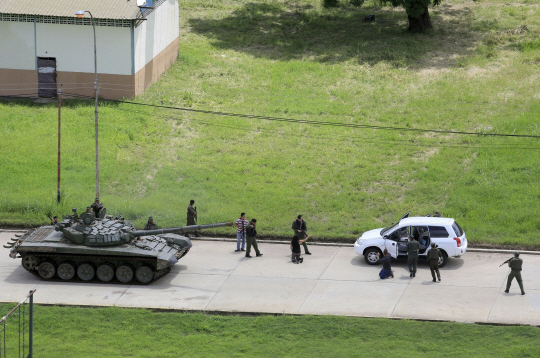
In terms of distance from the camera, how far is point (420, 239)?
2253 cm

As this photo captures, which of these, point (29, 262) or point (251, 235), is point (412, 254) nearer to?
point (251, 235)

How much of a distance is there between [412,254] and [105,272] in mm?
9771

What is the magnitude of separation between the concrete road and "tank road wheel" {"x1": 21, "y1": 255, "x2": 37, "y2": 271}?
443mm

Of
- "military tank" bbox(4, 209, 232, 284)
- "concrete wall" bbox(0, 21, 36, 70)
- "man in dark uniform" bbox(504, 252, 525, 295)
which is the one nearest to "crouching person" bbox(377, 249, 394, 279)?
"man in dark uniform" bbox(504, 252, 525, 295)

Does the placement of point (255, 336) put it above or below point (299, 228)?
below

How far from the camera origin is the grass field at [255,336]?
16.8 metres

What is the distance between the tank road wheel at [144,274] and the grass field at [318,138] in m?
5.65

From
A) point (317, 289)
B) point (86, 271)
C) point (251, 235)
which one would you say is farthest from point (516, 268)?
point (86, 271)

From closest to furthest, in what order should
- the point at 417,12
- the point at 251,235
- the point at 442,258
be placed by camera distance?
the point at 442,258 < the point at 251,235 < the point at 417,12

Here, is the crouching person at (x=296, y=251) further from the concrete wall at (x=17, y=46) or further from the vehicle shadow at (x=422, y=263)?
the concrete wall at (x=17, y=46)

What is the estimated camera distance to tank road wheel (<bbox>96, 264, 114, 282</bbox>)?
21453 mm

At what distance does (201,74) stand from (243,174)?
11.7 meters

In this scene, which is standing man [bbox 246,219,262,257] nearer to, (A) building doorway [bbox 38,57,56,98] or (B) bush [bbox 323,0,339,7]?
(A) building doorway [bbox 38,57,56,98]

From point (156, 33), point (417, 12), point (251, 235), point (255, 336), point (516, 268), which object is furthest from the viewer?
point (417, 12)
